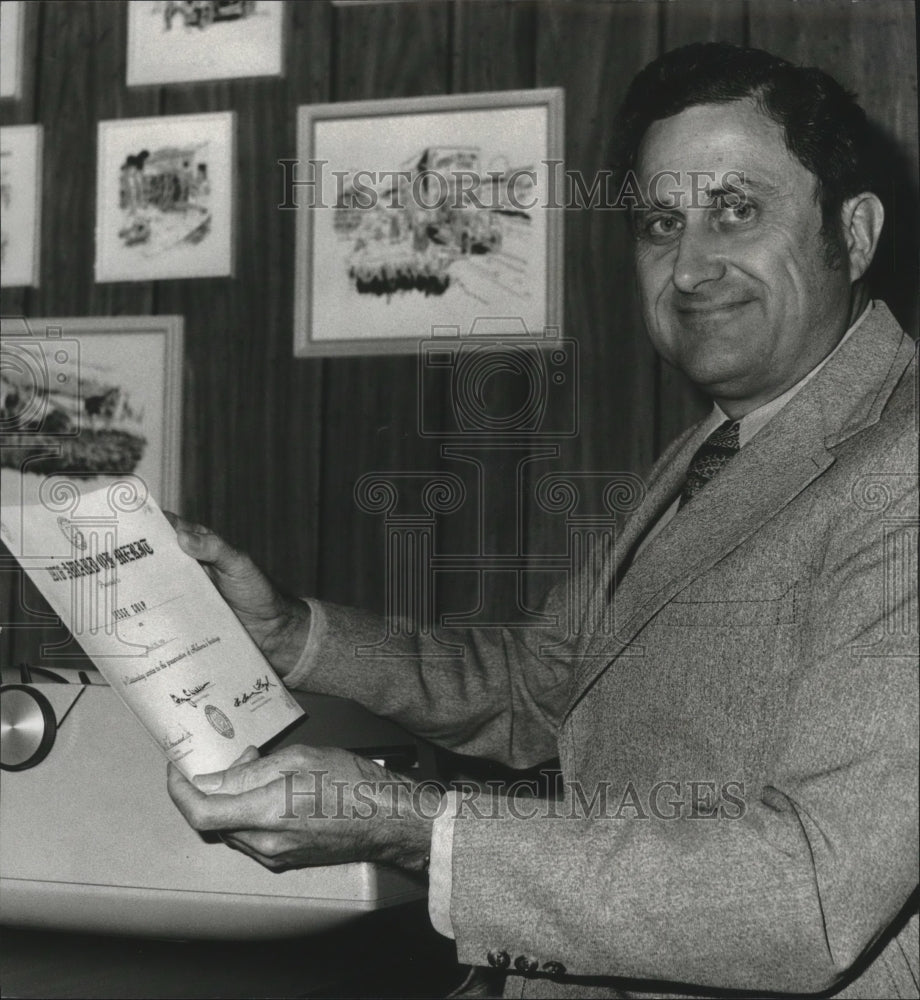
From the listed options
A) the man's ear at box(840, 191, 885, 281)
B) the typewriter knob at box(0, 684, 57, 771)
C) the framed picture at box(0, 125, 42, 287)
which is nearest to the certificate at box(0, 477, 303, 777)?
the typewriter knob at box(0, 684, 57, 771)

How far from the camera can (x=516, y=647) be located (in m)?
1.54

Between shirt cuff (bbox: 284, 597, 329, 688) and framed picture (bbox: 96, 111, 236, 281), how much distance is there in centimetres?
60

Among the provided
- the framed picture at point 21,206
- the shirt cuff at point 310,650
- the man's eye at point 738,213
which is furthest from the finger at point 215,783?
the framed picture at point 21,206

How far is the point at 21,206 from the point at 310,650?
898 millimetres

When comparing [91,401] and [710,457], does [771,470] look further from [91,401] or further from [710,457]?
[91,401]

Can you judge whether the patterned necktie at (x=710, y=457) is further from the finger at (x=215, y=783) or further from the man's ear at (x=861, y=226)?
the finger at (x=215, y=783)

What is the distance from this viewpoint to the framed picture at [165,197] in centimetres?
176

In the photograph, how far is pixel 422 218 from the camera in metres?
1.70

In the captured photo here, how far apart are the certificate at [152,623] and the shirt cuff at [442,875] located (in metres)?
0.18

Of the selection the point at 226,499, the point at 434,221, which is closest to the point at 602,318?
the point at 434,221

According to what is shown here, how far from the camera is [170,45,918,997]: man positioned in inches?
35.0

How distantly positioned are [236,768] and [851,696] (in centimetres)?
47

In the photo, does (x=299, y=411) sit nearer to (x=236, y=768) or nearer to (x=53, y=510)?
(x=53, y=510)
